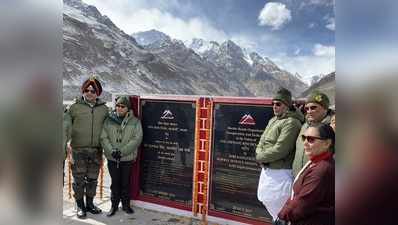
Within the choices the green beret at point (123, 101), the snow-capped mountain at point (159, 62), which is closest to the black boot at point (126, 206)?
the green beret at point (123, 101)

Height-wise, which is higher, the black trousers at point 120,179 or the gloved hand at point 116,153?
the gloved hand at point 116,153

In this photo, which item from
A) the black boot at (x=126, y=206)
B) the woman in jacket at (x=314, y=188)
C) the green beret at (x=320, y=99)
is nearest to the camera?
the woman in jacket at (x=314, y=188)

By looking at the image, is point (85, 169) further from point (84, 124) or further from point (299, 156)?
point (299, 156)

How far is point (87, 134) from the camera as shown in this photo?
361 centimetres

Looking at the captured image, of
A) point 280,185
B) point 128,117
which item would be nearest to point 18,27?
point 280,185

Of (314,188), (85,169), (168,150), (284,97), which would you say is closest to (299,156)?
(284,97)

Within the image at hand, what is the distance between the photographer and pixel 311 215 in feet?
6.66

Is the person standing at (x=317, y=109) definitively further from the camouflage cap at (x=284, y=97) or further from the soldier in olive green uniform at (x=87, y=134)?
the soldier in olive green uniform at (x=87, y=134)

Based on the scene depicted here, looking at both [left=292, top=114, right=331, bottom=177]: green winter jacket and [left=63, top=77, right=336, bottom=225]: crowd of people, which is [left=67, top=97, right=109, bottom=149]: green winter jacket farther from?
[left=292, top=114, right=331, bottom=177]: green winter jacket

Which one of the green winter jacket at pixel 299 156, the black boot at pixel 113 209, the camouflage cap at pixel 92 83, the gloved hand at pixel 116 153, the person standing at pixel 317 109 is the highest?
the camouflage cap at pixel 92 83

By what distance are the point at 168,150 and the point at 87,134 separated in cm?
85

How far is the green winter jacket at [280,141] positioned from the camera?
2.79 m

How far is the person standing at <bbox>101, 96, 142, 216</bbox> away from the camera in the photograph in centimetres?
370

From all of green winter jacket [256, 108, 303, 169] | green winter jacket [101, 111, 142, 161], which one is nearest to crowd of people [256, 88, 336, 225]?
green winter jacket [256, 108, 303, 169]
